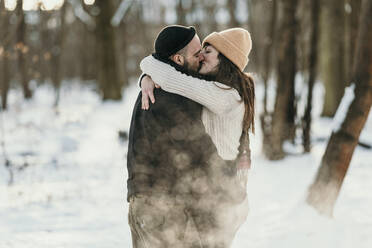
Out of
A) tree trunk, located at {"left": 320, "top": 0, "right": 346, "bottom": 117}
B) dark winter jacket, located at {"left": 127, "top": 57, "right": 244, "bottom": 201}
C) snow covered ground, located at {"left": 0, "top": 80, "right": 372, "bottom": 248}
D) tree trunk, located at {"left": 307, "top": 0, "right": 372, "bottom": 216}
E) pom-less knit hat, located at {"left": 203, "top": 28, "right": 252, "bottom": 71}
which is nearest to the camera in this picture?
dark winter jacket, located at {"left": 127, "top": 57, "right": 244, "bottom": 201}

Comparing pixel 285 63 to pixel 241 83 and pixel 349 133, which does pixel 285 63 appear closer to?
pixel 349 133

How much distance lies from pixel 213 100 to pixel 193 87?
0.44 ft

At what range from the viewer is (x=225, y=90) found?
8.41 feet

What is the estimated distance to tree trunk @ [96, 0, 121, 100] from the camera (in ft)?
59.0

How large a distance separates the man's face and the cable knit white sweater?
0.13 meters

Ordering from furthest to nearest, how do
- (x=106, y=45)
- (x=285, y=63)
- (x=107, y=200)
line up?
(x=106, y=45) → (x=285, y=63) → (x=107, y=200)

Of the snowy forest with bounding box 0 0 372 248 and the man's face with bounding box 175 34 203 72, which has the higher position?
the man's face with bounding box 175 34 203 72

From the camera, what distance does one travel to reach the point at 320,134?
458 inches

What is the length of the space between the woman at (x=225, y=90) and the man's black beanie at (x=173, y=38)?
0.09m

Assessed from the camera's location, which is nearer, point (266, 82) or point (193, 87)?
point (193, 87)

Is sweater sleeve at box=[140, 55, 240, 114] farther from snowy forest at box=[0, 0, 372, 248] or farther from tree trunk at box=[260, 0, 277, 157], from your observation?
tree trunk at box=[260, 0, 277, 157]

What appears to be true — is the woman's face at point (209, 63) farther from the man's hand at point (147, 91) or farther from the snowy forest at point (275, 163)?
the snowy forest at point (275, 163)

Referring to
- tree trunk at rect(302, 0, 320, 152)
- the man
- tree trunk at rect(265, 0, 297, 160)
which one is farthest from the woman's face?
tree trunk at rect(302, 0, 320, 152)

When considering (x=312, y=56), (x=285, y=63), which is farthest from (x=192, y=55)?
(x=312, y=56)
